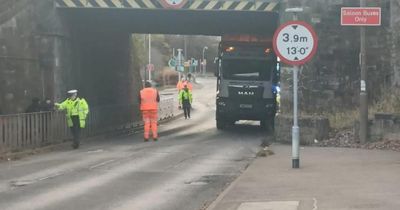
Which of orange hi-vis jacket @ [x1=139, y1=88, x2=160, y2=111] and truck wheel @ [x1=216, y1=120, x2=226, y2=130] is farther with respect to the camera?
truck wheel @ [x1=216, y1=120, x2=226, y2=130]

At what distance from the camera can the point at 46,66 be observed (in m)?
20.3

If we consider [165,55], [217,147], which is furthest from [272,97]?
[165,55]

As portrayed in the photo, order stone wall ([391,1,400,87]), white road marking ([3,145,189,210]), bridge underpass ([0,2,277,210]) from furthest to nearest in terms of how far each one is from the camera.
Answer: stone wall ([391,1,400,87]) → bridge underpass ([0,2,277,210]) → white road marking ([3,145,189,210])

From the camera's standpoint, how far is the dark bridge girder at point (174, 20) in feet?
69.2

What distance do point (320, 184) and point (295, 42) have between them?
3.18 meters

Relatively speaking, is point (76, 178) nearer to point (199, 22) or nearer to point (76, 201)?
point (76, 201)

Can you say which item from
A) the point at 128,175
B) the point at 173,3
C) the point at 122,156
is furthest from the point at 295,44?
the point at 173,3

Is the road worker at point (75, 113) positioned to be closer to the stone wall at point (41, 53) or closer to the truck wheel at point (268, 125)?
the stone wall at point (41, 53)

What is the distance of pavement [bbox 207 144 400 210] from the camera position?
824cm

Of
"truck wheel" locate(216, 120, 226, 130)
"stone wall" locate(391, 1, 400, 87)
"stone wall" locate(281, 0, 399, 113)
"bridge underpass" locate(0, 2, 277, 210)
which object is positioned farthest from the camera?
"truck wheel" locate(216, 120, 226, 130)

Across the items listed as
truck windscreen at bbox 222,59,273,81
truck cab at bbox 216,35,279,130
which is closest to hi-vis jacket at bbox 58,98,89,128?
truck cab at bbox 216,35,279,130

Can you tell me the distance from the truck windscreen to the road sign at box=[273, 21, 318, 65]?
10322 mm

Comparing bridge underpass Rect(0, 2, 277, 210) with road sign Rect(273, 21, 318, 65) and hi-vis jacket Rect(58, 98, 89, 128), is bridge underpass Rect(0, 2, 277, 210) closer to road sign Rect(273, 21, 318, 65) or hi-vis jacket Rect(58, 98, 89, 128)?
hi-vis jacket Rect(58, 98, 89, 128)

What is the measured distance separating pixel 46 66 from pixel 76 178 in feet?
31.4
